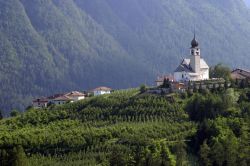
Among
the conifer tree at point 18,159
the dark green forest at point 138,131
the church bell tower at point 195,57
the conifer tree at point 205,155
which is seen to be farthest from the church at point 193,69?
the conifer tree at point 18,159

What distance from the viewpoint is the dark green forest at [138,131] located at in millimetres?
65188

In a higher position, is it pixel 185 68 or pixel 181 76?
pixel 185 68

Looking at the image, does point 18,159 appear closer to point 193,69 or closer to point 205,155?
point 205,155

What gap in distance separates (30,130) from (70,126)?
5.05 m

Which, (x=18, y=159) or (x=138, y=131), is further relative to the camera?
(x=138, y=131)

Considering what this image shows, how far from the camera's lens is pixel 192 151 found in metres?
73.2

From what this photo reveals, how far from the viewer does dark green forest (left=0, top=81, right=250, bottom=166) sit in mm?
65188

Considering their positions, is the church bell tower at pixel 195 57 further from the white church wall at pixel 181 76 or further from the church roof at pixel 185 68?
the white church wall at pixel 181 76

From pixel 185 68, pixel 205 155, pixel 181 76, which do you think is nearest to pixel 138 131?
pixel 205 155

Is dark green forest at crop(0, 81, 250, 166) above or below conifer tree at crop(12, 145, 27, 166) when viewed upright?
above

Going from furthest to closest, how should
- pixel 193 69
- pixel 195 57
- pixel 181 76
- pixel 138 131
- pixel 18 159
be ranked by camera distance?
pixel 193 69 < pixel 195 57 < pixel 181 76 < pixel 138 131 < pixel 18 159

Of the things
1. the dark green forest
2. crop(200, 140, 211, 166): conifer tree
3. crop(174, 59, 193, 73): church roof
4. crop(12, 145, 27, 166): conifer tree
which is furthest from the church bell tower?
crop(12, 145, 27, 166): conifer tree

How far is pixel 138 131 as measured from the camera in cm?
7656

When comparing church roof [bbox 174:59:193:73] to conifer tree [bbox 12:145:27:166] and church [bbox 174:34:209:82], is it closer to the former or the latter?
church [bbox 174:34:209:82]
